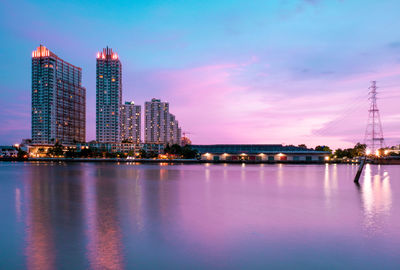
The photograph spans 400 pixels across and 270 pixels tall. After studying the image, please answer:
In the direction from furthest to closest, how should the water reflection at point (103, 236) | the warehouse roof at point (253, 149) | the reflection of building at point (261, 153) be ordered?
the warehouse roof at point (253, 149) → the reflection of building at point (261, 153) → the water reflection at point (103, 236)

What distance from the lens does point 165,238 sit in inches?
548

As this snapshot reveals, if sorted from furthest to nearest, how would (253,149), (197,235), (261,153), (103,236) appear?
(253,149) < (261,153) < (197,235) < (103,236)

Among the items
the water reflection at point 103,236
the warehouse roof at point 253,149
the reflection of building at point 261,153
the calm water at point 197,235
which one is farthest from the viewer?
the warehouse roof at point 253,149

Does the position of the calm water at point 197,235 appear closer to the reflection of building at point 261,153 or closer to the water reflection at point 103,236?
the water reflection at point 103,236

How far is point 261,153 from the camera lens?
151500mm

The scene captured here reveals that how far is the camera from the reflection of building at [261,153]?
14575 cm

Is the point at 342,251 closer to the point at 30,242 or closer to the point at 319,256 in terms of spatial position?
the point at 319,256

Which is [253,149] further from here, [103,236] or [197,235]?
[103,236]

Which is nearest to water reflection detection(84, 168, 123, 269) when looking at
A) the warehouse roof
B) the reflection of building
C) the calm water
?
the calm water

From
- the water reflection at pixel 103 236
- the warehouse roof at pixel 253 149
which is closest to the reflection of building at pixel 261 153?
the warehouse roof at pixel 253 149

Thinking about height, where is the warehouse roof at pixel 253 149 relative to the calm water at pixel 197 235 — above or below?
above

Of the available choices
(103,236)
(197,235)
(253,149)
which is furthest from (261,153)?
(103,236)

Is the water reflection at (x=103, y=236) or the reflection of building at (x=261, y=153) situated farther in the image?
the reflection of building at (x=261, y=153)

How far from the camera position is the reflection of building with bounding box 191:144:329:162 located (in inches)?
5738
